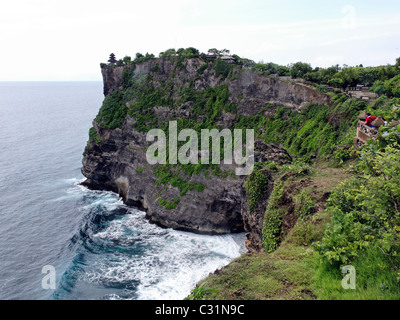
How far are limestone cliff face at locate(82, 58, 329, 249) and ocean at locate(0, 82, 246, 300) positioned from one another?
2.39 metres

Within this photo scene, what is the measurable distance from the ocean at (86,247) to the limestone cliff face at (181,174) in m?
2.39

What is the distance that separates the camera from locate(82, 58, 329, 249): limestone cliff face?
136 feet

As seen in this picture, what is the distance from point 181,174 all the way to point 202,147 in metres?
5.46

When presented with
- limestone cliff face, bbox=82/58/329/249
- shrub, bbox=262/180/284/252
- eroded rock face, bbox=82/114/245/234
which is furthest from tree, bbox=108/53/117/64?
shrub, bbox=262/180/284/252

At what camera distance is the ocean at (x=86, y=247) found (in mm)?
30969

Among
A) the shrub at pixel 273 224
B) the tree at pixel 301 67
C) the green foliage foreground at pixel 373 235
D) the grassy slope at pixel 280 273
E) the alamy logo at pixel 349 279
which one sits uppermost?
the tree at pixel 301 67

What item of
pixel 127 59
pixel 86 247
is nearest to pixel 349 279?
pixel 86 247

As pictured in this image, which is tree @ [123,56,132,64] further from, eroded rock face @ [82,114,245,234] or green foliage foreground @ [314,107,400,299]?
green foliage foreground @ [314,107,400,299]

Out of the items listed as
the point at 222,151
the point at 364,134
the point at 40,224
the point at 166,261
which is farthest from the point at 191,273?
the point at 40,224

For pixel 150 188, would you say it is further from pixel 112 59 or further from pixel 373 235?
pixel 373 235

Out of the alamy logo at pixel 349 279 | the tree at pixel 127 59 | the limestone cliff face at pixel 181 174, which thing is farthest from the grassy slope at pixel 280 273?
the tree at pixel 127 59

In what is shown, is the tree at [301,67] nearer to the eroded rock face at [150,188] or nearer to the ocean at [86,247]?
the eroded rock face at [150,188]

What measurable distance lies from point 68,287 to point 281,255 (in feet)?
83.9
